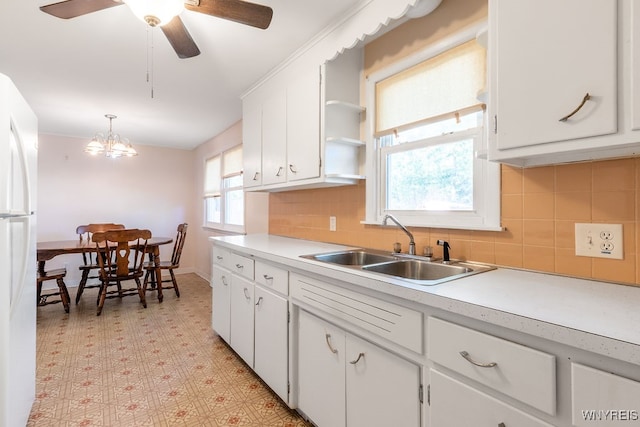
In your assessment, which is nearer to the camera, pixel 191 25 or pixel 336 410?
pixel 336 410

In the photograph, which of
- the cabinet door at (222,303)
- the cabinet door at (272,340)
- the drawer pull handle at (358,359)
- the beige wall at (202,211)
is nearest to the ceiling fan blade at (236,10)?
the cabinet door at (272,340)

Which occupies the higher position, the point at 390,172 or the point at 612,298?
the point at 390,172

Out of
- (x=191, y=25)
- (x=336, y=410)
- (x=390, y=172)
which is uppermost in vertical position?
(x=191, y=25)

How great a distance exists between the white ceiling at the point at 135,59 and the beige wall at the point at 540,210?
1.64 feet

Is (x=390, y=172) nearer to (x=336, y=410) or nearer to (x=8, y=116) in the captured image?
(x=336, y=410)

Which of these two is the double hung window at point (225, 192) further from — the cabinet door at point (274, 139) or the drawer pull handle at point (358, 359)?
the drawer pull handle at point (358, 359)

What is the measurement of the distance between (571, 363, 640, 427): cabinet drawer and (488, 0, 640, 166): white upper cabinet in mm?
618

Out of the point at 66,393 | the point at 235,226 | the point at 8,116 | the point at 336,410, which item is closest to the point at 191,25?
the point at 8,116

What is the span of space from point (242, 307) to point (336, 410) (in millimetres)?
1064

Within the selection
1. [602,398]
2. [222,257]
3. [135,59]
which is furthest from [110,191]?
[602,398]

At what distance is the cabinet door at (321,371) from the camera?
1.41 m

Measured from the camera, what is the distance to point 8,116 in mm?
1213

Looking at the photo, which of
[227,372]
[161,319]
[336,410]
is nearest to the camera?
[336,410]

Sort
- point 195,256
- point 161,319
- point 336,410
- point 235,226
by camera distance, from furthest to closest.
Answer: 1. point 195,256
2. point 235,226
3. point 161,319
4. point 336,410
